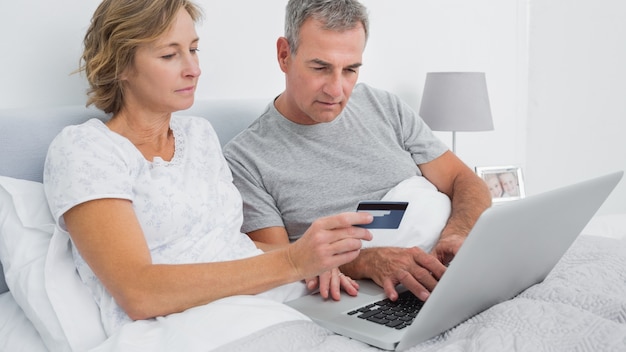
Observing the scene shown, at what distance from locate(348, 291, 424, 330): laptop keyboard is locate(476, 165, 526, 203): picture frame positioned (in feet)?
5.30

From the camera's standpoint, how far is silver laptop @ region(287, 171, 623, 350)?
2.92 feet

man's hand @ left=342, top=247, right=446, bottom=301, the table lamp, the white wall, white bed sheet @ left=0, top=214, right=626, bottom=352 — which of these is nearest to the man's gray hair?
the white wall

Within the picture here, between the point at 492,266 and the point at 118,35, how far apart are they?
84 cm

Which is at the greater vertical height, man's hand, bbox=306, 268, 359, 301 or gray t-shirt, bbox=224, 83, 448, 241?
gray t-shirt, bbox=224, 83, 448, 241

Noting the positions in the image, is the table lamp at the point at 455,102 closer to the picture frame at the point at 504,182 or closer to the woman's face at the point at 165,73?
the picture frame at the point at 504,182

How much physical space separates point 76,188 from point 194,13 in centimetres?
51

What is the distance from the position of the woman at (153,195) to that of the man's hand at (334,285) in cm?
11

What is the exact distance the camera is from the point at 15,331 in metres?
1.17

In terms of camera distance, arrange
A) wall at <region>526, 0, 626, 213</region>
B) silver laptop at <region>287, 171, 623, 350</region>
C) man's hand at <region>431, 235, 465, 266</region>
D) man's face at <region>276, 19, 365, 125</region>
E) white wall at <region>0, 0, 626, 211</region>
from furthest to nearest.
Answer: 1. wall at <region>526, 0, 626, 213</region>
2. man's face at <region>276, 19, 365, 125</region>
3. white wall at <region>0, 0, 626, 211</region>
4. man's hand at <region>431, 235, 465, 266</region>
5. silver laptop at <region>287, 171, 623, 350</region>

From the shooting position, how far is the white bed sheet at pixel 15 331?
114 centimetres

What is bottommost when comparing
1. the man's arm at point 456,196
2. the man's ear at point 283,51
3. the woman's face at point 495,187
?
the woman's face at point 495,187

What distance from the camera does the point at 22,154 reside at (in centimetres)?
127

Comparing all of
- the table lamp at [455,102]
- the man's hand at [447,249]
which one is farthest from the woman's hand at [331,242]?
the table lamp at [455,102]

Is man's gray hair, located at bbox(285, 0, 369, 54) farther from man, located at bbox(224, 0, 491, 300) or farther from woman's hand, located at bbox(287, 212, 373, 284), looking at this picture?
woman's hand, located at bbox(287, 212, 373, 284)
